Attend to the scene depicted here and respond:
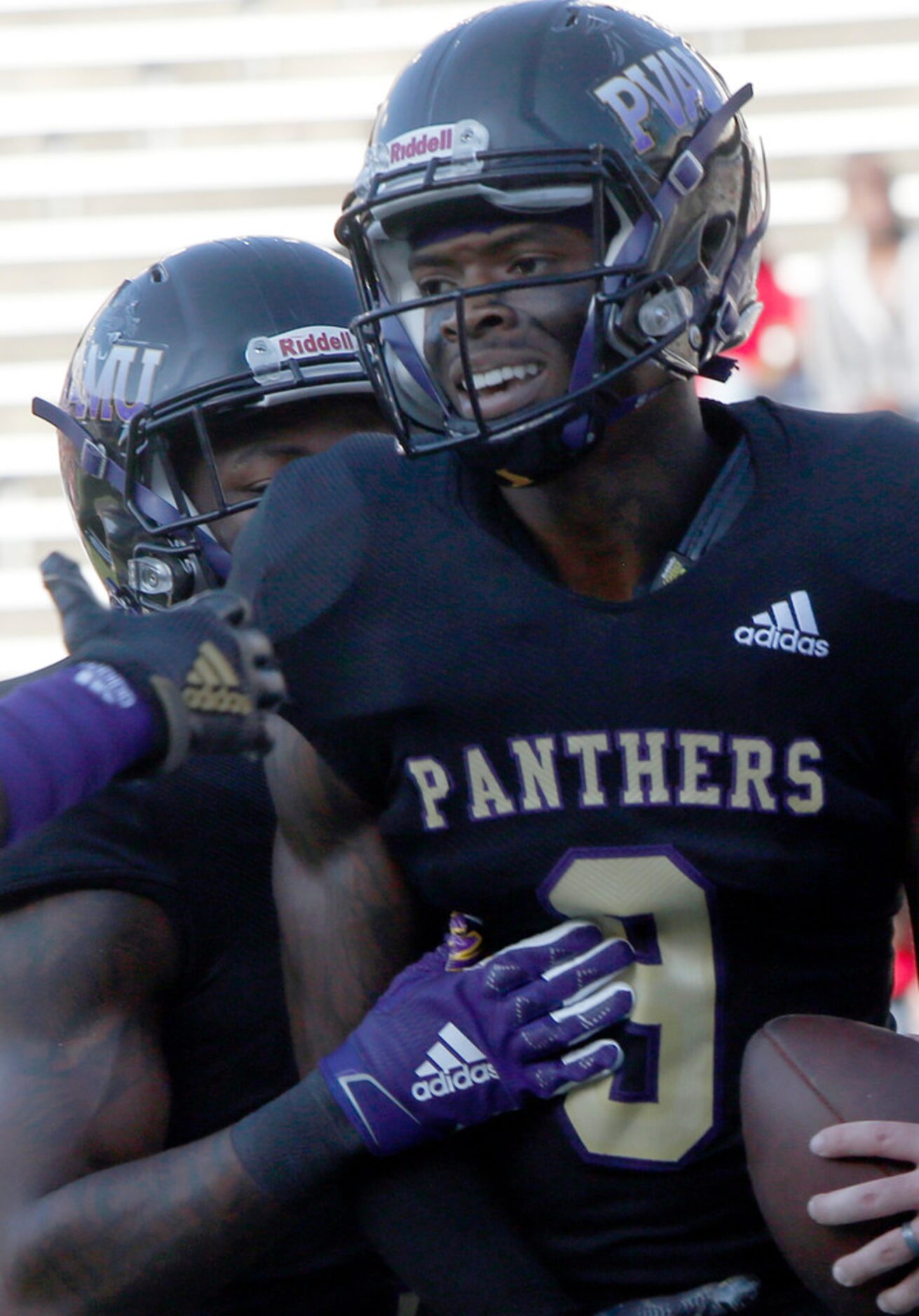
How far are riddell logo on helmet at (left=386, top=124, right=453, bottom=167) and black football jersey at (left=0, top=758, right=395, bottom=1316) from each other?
0.71m

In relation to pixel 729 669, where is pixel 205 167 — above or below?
above

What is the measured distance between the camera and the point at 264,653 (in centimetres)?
169

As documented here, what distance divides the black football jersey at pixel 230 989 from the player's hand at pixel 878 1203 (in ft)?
2.14

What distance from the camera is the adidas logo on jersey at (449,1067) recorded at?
72.0 inches

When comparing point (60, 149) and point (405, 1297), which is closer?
point (405, 1297)

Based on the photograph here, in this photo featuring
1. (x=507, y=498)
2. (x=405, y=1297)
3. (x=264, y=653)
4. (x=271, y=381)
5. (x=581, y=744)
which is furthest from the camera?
(x=271, y=381)

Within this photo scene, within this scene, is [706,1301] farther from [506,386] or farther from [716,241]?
[716,241]

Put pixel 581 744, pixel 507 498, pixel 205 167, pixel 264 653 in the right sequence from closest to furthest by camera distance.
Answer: pixel 264 653 → pixel 581 744 → pixel 507 498 → pixel 205 167

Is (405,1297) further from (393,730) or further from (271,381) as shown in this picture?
(271,381)

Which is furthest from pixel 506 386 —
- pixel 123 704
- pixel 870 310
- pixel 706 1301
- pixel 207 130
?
pixel 207 130

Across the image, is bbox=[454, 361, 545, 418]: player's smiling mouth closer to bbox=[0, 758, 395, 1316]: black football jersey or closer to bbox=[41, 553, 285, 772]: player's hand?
bbox=[41, 553, 285, 772]: player's hand

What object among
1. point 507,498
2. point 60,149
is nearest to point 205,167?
point 60,149

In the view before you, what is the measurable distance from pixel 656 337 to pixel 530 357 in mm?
125

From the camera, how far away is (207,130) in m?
7.45
